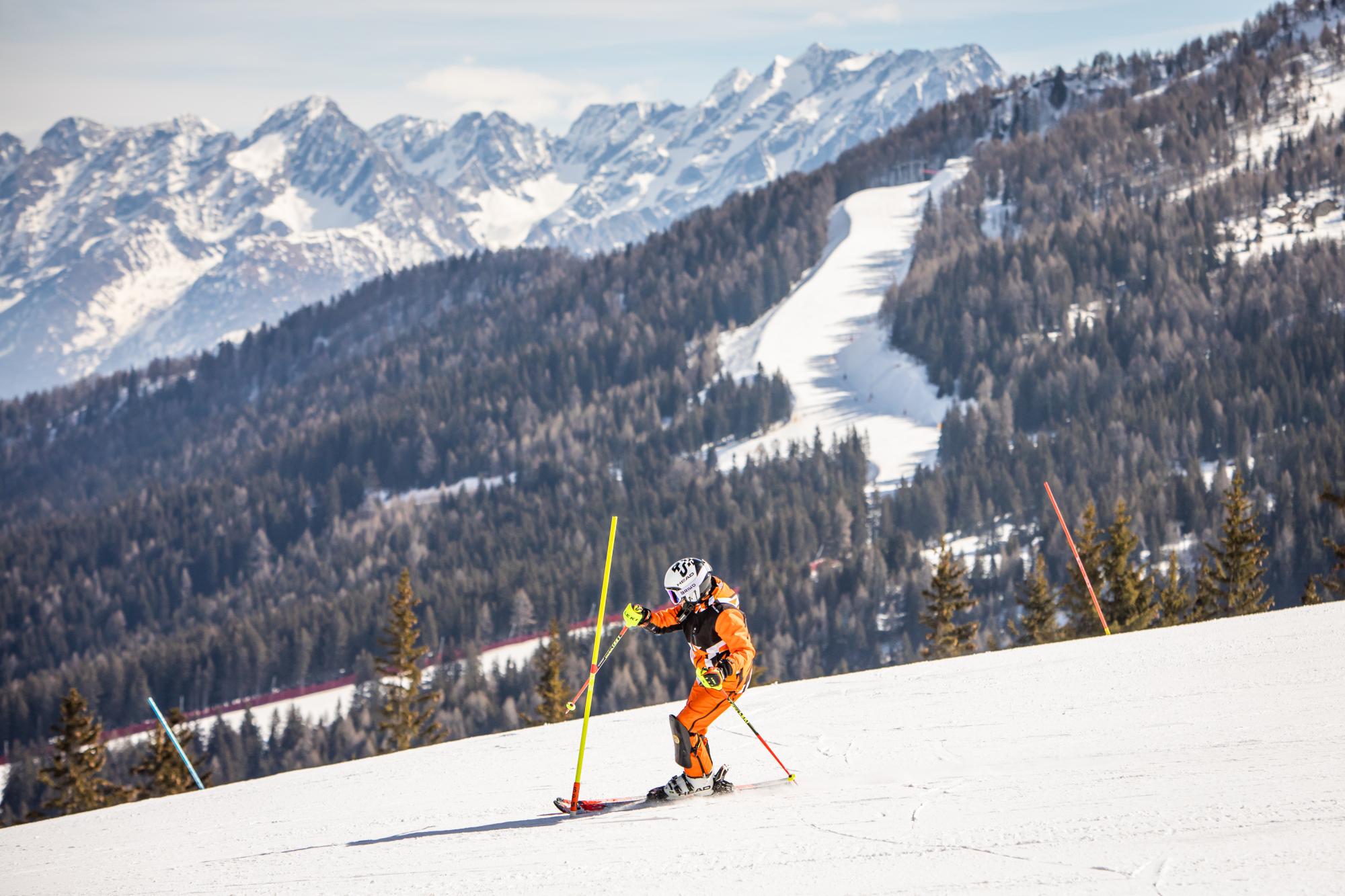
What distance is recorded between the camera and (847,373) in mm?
171625

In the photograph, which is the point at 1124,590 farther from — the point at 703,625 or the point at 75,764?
the point at 75,764

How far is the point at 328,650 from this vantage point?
12506 cm

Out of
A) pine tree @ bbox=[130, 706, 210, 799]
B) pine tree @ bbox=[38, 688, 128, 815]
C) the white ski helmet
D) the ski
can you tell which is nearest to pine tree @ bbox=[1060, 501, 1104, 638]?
the ski

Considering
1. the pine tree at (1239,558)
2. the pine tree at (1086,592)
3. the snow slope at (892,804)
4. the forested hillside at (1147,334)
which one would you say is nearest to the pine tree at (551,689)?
the pine tree at (1086,592)

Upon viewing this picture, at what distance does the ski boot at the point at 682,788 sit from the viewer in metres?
12.2

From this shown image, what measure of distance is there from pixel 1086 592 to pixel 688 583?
29.0 meters

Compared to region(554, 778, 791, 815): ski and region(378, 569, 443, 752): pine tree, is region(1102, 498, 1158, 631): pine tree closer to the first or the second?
region(378, 569, 443, 752): pine tree

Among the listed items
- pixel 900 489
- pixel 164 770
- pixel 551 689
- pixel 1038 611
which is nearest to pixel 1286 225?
pixel 900 489

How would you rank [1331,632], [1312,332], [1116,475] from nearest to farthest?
[1331,632] → [1116,475] → [1312,332]

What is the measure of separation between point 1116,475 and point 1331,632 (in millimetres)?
110817

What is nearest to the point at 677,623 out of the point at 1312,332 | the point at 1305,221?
the point at 1312,332

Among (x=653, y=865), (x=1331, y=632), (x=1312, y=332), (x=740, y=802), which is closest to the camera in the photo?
(x=653, y=865)

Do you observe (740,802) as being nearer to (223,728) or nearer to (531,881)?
(531,881)

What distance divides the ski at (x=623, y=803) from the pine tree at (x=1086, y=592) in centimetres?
2687
